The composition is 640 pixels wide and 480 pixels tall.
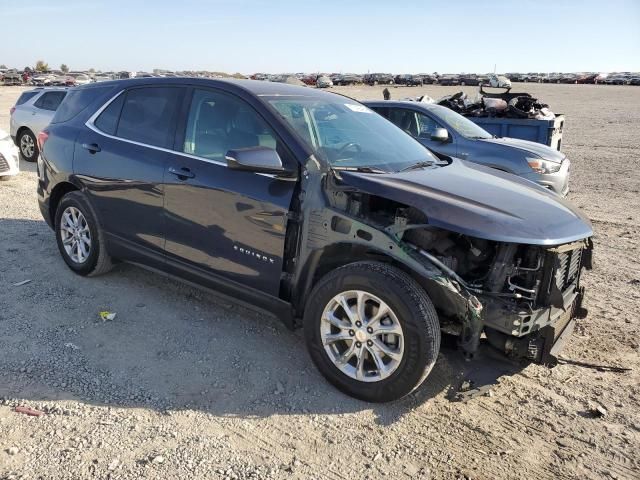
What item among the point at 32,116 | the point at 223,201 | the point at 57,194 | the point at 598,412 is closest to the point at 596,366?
the point at 598,412

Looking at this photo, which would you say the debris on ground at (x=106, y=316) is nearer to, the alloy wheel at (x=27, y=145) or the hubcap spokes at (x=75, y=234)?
the hubcap spokes at (x=75, y=234)

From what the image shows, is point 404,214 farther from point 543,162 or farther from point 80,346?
point 543,162

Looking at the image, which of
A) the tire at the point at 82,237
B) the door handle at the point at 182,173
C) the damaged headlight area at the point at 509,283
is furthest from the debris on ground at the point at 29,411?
the damaged headlight area at the point at 509,283

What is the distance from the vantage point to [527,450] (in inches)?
118

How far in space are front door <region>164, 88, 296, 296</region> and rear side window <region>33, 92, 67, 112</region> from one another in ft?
31.5

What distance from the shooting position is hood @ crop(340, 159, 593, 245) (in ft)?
10.1

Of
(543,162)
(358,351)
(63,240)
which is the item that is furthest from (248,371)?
(543,162)

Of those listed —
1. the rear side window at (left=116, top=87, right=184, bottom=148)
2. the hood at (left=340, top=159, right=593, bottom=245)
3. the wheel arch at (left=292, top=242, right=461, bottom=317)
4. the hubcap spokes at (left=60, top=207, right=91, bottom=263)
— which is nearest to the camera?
the hood at (left=340, top=159, right=593, bottom=245)

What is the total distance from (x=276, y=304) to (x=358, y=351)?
26.2 inches

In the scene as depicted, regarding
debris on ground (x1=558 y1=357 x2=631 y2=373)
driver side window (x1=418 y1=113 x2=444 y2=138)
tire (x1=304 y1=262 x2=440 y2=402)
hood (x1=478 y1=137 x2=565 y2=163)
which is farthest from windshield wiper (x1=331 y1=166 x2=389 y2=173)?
driver side window (x1=418 y1=113 x2=444 y2=138)

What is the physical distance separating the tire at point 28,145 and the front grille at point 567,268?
11.9 meters

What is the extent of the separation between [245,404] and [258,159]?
152 cm

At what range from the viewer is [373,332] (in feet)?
10.8

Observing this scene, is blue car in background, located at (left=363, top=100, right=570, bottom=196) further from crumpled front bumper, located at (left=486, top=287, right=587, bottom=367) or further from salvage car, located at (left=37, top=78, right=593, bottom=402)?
crumpled front bumper, located at (left=486, top=287, right=587, bottom=367)
